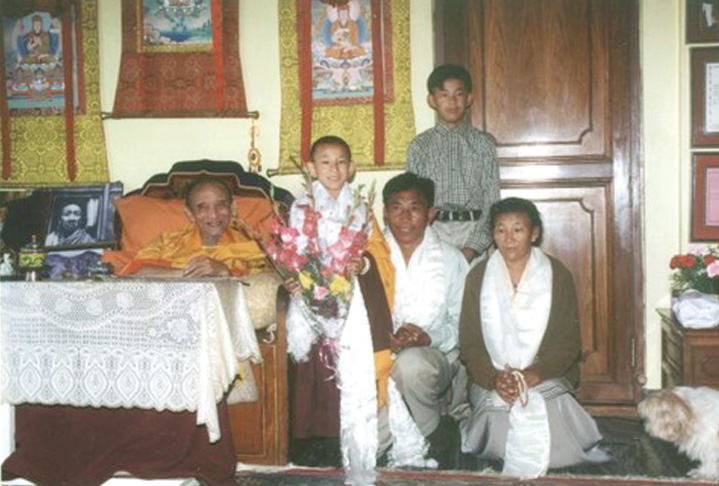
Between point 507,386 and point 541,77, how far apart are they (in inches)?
80.1

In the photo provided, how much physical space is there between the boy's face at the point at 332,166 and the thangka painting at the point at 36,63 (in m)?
2.12

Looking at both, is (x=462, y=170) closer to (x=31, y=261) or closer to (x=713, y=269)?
(x=713, y=269)

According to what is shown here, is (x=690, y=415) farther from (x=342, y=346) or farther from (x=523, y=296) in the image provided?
(x=342, y=346)

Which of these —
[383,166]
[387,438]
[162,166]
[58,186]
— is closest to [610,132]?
[383,166]

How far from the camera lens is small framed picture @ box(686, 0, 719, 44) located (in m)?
4.28

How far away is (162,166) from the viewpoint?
4902 millimetres

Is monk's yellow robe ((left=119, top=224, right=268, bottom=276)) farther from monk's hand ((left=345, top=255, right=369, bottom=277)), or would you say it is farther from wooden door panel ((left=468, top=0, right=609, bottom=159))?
wooden door panel ((left=468, top=0, right=609, bottom=159))

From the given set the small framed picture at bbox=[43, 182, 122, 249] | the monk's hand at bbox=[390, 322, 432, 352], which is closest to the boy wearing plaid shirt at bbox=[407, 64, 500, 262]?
the monk's hand at bbox=[390, 322, 432, 352]

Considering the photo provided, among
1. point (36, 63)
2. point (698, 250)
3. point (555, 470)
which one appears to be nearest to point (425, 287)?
point (555, 470)

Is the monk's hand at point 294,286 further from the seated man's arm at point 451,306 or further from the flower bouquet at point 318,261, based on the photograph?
the seated man's arm at point 451,306

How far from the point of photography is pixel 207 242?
3.80 metres

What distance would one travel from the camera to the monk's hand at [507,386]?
327 centimetres

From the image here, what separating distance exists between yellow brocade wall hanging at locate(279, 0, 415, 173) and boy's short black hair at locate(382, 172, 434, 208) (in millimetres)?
826

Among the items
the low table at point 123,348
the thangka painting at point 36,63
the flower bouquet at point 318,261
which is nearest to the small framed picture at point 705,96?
the flower bouquet at point 318,261
